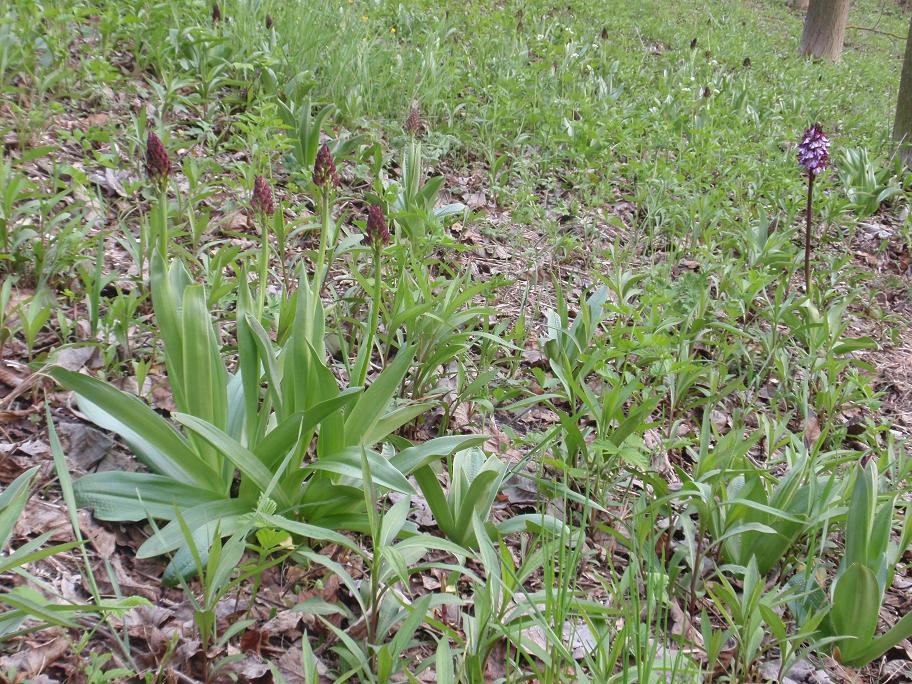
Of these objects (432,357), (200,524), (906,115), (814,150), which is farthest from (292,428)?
(906,115)

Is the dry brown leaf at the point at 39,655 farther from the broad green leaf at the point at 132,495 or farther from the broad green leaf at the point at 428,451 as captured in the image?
the broad green leaf at the point at 428,451

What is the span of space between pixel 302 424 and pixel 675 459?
1649mm

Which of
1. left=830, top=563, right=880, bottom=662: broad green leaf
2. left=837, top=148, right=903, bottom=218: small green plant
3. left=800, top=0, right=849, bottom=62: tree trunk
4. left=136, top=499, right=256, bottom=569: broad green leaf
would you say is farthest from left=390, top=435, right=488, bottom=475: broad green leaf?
left=800, top=0, right=849, bottom=62: tree trunk

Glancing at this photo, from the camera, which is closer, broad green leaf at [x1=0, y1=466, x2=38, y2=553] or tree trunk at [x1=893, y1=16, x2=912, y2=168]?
broad green leaf at [x1=0, y1=466, x2=38, y2=553]

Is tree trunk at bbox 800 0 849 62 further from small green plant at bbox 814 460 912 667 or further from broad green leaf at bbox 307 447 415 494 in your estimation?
broad green leaf at bbox 307 447 415 494

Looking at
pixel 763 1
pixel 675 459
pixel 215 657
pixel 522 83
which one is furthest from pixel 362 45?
pixel 763 1

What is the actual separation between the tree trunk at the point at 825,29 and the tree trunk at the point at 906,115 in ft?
18.4

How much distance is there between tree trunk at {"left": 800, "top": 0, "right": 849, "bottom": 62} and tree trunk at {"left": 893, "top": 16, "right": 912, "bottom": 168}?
221 inches

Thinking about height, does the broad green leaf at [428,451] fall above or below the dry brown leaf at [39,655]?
above

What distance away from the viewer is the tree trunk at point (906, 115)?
6199mm

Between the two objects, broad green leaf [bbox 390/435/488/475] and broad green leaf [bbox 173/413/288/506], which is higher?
broad green leaf [bbox 173/413/288/506]

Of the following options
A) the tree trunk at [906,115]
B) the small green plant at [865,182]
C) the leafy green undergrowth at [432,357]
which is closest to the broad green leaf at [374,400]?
the leafy green undergrowth at [432,357]

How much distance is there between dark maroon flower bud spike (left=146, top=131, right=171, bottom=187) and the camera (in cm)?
172

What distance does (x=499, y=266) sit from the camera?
12.3 feet
